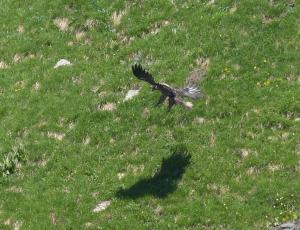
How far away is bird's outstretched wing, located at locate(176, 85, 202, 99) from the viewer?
22344mm

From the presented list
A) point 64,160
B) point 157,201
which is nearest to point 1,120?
point 64,160

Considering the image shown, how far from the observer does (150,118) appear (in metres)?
24.5

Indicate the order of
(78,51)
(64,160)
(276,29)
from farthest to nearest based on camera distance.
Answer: (78,51)
(276,29)
(64,160)

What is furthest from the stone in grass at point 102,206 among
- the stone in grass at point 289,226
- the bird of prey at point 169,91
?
the stone in grass at point 289,226

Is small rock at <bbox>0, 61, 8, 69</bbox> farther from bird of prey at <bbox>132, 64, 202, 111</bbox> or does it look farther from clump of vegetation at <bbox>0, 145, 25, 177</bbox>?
bird of prey at <bbox>132, 64, 202, 111</bbox>

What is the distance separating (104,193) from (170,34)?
33.2 ft

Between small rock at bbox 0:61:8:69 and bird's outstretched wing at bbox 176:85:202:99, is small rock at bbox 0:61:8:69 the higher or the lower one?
the lower one

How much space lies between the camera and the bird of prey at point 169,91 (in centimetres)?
2116

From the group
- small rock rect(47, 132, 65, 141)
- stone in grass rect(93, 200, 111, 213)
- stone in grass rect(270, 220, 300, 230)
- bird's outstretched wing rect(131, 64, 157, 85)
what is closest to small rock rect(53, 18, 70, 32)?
small rock rect(47, 132, 65, 141)

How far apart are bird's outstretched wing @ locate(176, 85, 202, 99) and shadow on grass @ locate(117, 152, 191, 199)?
2336 mm

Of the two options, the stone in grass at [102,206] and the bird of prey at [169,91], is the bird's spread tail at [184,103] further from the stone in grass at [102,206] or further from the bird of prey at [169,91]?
the stone in grass at [102,206]

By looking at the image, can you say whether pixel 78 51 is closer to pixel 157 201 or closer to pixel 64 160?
pixel 64 160

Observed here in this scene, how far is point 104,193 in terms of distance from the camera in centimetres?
2178

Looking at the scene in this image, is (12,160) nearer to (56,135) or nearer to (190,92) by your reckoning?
(56,135)
